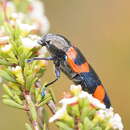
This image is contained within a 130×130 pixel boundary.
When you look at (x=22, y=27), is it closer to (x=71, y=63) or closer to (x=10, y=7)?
(x=71, y=63)

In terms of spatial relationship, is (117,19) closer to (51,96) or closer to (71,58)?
(71,58)

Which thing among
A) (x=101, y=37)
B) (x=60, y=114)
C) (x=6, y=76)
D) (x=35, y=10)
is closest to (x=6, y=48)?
(x=6, y=76)

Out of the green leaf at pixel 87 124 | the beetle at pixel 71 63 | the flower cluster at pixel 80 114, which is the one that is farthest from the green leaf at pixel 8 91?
the beetle at pixel 71 63

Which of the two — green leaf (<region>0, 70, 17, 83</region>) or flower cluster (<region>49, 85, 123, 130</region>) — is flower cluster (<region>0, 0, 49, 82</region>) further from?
flower cluster (<region>49, 85, 123, 130</region>)

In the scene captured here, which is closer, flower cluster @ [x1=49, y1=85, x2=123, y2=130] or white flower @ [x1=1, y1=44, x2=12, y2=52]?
flower cluster @ [x1=49, y1=85, x2=123, y2=130]

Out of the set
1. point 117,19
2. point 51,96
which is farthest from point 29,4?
point 117,19

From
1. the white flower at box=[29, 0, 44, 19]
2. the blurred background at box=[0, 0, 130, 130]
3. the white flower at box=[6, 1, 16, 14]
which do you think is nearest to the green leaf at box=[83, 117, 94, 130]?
the white flower at box=[6, 1, 16, 14]
